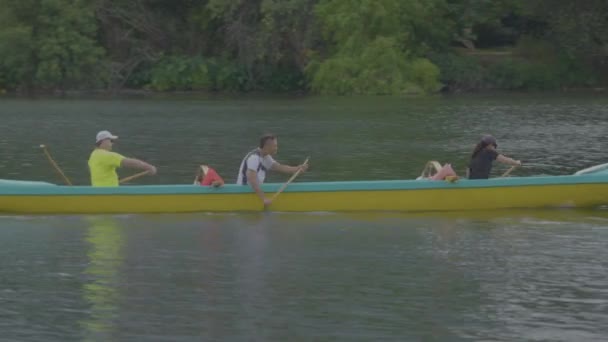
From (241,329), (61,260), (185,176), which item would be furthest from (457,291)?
(185,176)

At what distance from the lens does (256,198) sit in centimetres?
1898

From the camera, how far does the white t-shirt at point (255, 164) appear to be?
61.3 ft

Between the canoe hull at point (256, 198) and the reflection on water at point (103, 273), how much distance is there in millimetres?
386

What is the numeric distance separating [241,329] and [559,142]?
22.1 m

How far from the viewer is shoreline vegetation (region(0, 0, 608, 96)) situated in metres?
60.8

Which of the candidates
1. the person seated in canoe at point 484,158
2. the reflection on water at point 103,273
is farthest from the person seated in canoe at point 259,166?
the person seated in canoe at point 484,158

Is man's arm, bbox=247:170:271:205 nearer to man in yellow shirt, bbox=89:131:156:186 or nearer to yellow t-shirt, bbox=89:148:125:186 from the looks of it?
man in yellow shirt, bbox=89:131:156:186

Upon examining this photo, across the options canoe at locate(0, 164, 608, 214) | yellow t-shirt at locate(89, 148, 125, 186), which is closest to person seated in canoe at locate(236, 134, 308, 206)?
canoe at locate(0, 164, 608, 214)

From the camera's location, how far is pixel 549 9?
6162 cm

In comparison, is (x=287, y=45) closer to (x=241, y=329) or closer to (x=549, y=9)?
(x=549, y=9)

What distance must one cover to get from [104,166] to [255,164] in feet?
7.38

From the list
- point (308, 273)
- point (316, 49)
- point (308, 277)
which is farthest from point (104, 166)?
point (316, 49)

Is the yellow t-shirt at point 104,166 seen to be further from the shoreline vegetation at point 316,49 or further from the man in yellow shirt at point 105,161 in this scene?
the shoreline vegetation at point 316,49

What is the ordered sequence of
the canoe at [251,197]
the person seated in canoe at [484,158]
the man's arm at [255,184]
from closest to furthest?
the man's arm at [255,184] < the canoe at [251,197] < the person seated in canoe at [484,158]
